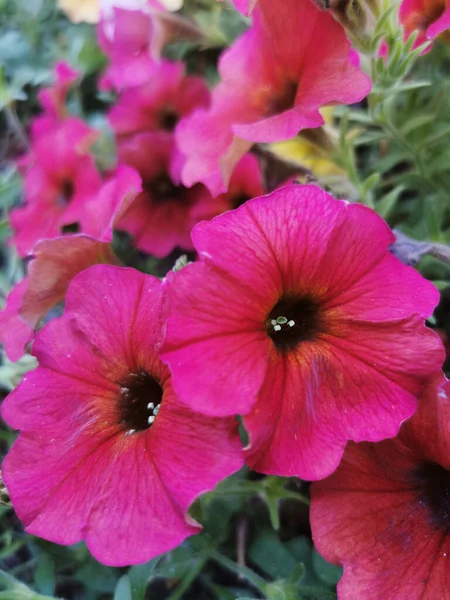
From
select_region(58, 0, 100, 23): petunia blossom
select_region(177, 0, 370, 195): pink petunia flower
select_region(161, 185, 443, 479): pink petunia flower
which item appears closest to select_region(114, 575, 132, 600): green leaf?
select_region(161, 185, 443, 479): pink petunia flower

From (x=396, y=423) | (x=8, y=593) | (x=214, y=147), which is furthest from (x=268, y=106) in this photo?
(x=8, y=593)

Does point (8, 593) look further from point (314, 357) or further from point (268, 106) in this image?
point (268, 106)

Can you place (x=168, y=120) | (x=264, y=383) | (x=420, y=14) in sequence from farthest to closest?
(x=168, y=120), (x=420, y=14), (x=264, y=383)

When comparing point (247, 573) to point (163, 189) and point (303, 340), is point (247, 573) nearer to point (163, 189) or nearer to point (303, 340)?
point (303, 340)

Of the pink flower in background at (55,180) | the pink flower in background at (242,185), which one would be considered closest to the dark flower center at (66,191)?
the pink flower in background at (55,180)

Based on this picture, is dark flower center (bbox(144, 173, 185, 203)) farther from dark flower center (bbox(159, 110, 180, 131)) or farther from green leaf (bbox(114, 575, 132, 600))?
green leaf (bbox(114, 575, 132, 600))

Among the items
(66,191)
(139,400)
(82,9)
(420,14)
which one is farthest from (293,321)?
(82,9)

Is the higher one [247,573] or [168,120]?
[168,120]
